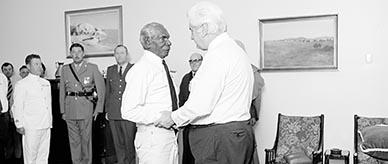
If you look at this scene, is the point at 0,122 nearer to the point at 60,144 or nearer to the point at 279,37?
the point at 60,144

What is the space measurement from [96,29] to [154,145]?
175 inches

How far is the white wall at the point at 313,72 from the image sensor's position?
552cm

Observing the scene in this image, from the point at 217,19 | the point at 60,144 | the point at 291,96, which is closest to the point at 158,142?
the point at 217,19

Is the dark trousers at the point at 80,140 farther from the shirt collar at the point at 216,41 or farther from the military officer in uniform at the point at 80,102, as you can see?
the shirt collar at the point at 216,41

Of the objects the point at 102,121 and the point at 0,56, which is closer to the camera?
the point at 102,121

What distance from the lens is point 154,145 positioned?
2971mm

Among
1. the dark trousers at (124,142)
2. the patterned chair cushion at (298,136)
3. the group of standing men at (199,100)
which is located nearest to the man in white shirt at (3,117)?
the dark trousers at (124,142)

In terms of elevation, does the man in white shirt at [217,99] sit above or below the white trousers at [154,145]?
above

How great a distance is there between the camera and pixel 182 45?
6504 mm

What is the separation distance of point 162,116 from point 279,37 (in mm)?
3374

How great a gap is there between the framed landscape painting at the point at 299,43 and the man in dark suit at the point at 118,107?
1.76 m

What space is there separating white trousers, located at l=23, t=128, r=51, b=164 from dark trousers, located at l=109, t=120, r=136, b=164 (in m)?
0.82

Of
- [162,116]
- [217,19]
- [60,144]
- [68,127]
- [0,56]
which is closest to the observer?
[217,19]

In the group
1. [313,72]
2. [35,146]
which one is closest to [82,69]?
[35,146]
